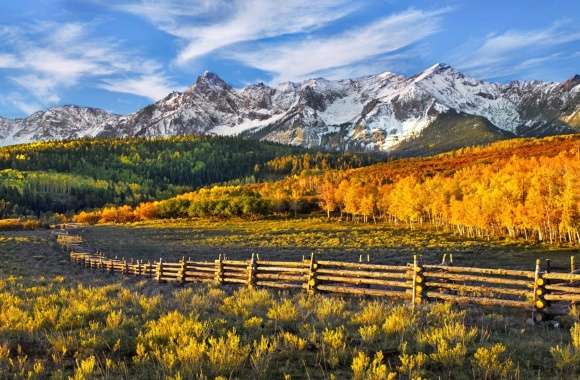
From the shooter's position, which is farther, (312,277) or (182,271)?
(182,271)

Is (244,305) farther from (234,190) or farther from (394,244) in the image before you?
(234,190)

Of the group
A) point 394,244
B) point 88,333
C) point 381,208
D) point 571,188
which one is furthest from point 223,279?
point 381,208

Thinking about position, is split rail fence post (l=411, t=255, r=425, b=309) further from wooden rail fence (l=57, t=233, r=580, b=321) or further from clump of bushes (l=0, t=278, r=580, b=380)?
clump of bushes (l=0, t=278, r=580, b=380)

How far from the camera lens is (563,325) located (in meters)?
11.6

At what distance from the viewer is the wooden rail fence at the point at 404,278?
12359mm

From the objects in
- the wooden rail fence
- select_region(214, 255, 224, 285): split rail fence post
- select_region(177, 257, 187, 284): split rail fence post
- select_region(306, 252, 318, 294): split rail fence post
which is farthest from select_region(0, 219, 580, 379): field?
select_region(177, 257, 187, 284): split rail fence post

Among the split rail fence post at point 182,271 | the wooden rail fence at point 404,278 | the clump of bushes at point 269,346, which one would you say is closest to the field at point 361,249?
the split rail fence post at point 182,271

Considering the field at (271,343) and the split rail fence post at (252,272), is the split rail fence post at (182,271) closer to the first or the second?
the split rail fence post at (252,272)

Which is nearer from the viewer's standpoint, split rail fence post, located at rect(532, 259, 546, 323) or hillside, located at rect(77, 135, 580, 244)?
split rail fence post, located at rect(532, 259, 546, 323)

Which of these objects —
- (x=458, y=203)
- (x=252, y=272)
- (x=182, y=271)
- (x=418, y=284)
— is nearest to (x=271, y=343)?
(x=418, y=284)

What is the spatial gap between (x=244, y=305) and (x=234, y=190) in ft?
493

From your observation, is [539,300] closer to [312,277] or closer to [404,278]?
[404,278]

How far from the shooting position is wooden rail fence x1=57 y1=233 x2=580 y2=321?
12.4 m

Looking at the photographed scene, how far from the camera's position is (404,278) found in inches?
656
